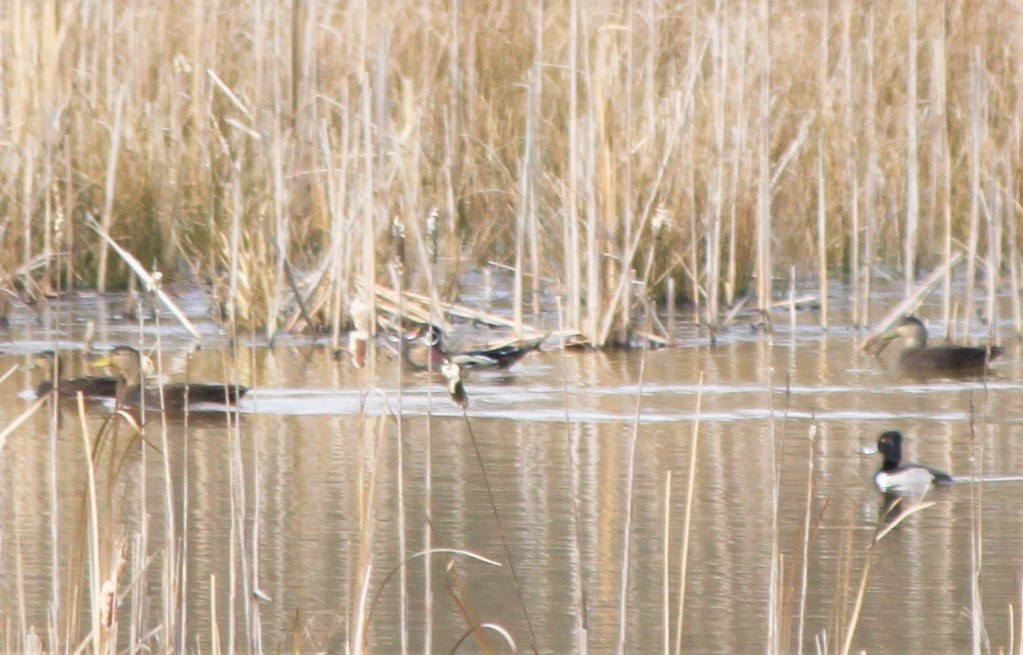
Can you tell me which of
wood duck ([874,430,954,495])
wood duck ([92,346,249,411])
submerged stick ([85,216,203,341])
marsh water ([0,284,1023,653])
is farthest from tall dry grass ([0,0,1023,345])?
wood duck ([874,430,954,495])

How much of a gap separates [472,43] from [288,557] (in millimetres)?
6548

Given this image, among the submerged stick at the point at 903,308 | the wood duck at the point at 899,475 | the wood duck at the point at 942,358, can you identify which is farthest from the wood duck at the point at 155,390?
the submerged stick at the point at 903,308

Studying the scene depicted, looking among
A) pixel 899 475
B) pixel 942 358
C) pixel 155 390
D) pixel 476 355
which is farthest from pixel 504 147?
pixel 899 475

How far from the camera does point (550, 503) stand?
214 inches

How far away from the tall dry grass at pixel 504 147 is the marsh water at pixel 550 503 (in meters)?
0.58

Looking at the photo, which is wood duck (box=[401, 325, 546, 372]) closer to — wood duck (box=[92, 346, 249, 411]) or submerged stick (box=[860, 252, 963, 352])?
wood duck (box=[92, 346, 249, 411])

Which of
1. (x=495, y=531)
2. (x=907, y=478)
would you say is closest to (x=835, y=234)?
(x=907, y=478)

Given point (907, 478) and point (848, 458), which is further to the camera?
point (848, 458)

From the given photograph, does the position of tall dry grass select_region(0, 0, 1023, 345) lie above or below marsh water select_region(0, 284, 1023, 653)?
above

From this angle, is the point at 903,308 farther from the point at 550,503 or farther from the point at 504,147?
the point at 550,503

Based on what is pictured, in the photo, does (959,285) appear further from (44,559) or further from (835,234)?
(44,559)

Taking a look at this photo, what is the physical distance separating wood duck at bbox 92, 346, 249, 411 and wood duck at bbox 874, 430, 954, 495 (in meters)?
2.01

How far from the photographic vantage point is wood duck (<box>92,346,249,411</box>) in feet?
21.9

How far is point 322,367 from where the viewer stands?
7965 millimetres
